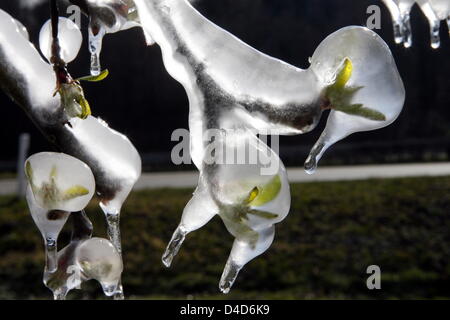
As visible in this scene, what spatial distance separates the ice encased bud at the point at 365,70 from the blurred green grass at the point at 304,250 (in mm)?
1898

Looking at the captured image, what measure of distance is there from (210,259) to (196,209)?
2266 millimetres

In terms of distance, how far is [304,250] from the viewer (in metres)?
2.52

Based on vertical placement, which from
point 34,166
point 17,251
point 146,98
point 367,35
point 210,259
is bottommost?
point 146,98

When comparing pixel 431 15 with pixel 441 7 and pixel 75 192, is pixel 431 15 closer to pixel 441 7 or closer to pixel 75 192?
pixel 441 7

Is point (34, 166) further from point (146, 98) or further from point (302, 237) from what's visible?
point (146, 98)

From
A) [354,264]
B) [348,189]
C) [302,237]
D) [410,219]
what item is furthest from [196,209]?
[348,189]

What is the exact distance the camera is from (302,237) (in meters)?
2.62

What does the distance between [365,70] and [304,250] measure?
7.63ft

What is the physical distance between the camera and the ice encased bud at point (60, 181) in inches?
11.6

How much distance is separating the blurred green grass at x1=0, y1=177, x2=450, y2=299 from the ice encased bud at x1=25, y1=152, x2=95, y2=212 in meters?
1.85
